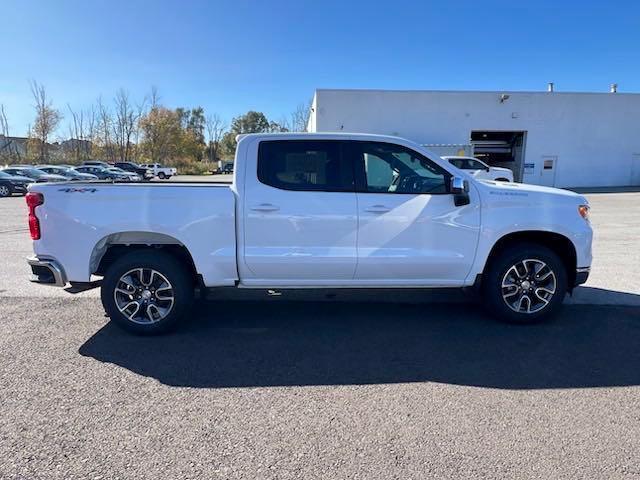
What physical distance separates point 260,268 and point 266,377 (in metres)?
1.16

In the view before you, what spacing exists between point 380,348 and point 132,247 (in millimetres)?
2758

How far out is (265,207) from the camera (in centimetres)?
399

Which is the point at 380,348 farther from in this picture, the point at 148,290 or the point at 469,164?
the point at 469,164

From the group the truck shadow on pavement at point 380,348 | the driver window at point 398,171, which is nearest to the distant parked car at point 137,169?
the truck shadow on pavement at point 380,348

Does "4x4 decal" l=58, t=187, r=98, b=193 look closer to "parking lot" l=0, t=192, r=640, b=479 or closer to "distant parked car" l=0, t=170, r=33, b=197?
"parking lot" l=0, t=192, r=640, b=479

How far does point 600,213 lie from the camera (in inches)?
567

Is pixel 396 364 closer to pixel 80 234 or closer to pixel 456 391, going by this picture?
pixel 456 391

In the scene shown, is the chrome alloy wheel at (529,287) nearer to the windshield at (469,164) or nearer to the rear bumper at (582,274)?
the rear bumper at (582,274)

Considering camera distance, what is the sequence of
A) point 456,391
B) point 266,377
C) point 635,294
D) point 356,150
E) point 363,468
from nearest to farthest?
1. point 363,468
2. point 456,391
3. point 266,377
4. point 356,150
5. point 635,294

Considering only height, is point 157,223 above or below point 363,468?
above

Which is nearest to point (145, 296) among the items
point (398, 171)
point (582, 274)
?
point (398, 171)

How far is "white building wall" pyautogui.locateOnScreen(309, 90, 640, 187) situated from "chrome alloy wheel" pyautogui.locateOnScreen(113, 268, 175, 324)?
2251 cm

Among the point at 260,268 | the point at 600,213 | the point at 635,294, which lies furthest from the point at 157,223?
the point at 600,213

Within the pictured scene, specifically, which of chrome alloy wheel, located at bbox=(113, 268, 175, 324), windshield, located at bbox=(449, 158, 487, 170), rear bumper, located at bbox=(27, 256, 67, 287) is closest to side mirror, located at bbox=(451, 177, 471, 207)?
chrome alloy wheel, located at bbox=(113, 268, 175, 324)
